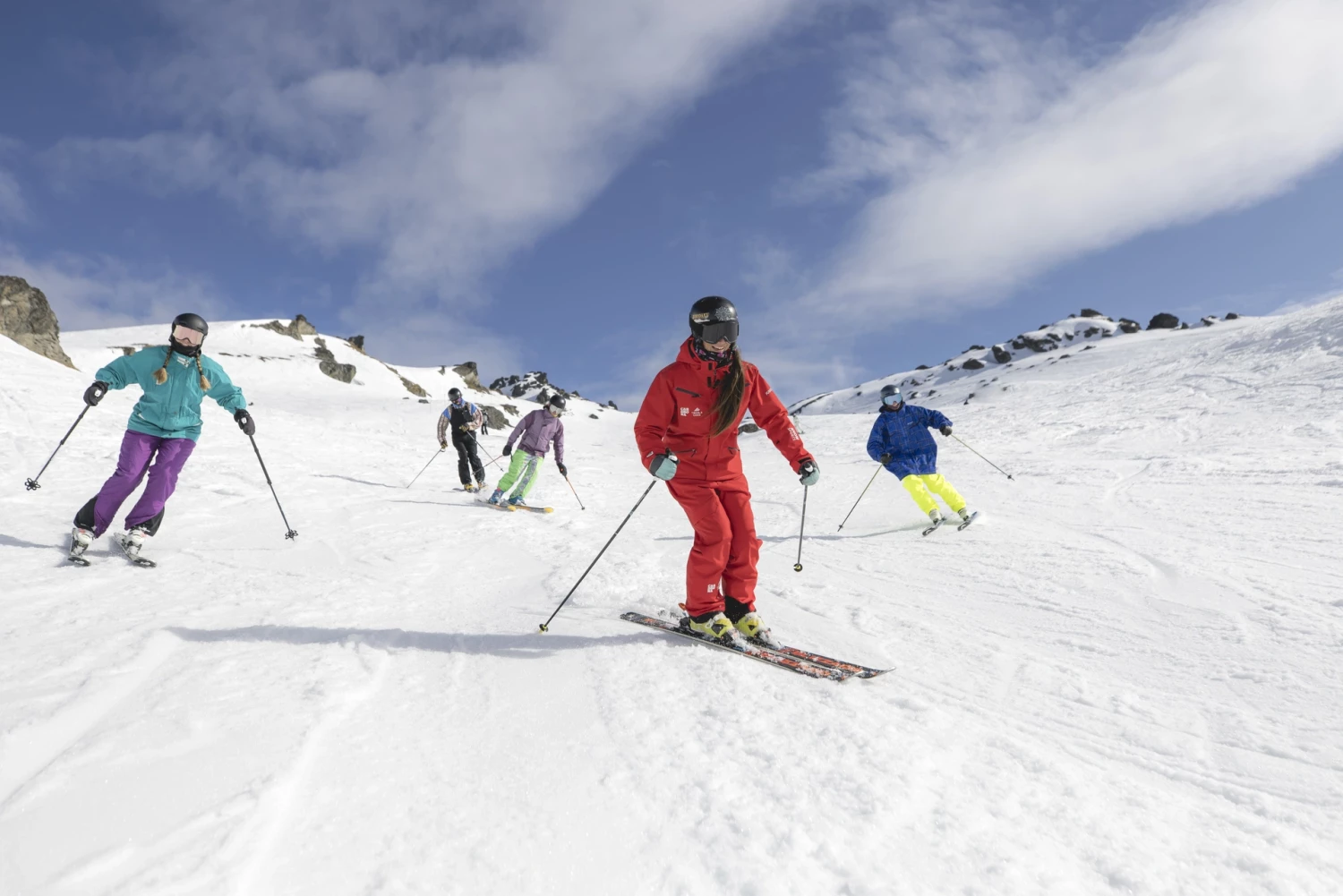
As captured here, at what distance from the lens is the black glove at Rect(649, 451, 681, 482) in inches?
141

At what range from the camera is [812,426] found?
3209 centimetres

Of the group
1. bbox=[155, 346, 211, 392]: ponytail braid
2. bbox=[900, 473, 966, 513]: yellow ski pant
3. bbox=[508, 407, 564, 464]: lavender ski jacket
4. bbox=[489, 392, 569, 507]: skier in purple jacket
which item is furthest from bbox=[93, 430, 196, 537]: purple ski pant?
bbox=[900, 473, 966, 513]: yellow ski pant

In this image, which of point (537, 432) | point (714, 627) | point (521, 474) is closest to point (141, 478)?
point (714, 627)

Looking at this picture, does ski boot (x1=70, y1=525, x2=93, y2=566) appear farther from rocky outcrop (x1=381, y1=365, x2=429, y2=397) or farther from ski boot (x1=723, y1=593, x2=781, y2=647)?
rocky outcrop (x1=381, y1=365, x2=429, y2=397)

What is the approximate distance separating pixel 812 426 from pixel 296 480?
25956mm

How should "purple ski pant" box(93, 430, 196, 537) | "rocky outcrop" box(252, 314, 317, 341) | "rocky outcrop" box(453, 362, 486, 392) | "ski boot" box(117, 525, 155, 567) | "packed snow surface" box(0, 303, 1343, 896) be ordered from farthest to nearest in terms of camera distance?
"rocky outcrop" box(453, 362, 486, 392) < "rocky outcrop" box(252, 314, 317, 341) < "purple ski pant" box(93, 430, 196, 537) < "ski boot" box(117, 525, 155, 567) < "packed snow surface" box(0, 303, 1343, 896)

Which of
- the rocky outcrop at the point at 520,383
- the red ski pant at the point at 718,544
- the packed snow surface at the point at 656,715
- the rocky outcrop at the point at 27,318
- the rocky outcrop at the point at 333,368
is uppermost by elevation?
the rocky outcrop at the point at 520,383

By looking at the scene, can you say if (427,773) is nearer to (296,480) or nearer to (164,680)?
(164,680)

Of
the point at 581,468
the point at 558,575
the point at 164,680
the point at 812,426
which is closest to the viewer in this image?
the point at 164,680

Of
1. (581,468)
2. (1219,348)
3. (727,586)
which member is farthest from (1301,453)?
(1219,348)

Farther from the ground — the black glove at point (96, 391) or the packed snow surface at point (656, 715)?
the black glove at point (96, 391)

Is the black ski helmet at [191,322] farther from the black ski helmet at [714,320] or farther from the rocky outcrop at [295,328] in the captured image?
the rocky outcrop at [295,328]

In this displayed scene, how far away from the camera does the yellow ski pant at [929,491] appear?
743 cm

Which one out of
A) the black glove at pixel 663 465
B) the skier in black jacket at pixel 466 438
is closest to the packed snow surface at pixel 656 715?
the black glove at pixel 663 465
